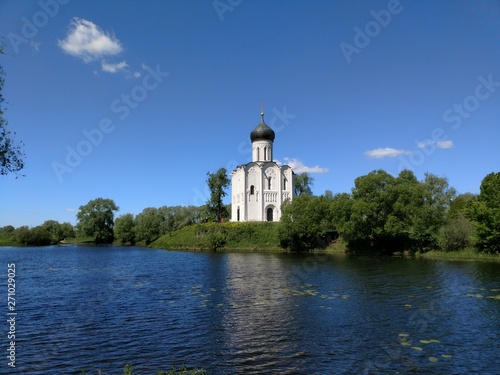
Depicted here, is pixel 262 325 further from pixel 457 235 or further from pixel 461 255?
pixel 457 235

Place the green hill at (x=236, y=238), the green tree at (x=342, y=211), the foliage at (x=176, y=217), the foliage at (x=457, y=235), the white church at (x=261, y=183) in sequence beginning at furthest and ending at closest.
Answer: the foliage at (x=176, y=217) < the white church at (x=261, y=183) < the green hill at (x=236, y=238) < the green tree at (x=342, y=211) < the foliage at (x=457, y=235)

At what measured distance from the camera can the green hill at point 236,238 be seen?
64.1 m

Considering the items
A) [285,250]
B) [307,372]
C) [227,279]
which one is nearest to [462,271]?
[227,279]

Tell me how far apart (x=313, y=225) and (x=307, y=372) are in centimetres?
4679

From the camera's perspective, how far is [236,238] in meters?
66.8

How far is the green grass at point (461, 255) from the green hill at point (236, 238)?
73.4 feet

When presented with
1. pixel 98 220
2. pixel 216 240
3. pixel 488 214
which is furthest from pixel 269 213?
pixel 98 220

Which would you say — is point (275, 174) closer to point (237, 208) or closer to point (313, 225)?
point (237, 208)

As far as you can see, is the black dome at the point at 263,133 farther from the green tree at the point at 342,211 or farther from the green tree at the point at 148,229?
the green tree at the point at 148,229

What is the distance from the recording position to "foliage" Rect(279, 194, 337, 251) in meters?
57.5

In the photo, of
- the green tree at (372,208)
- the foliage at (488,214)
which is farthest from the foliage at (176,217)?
the foliage at (488,214)

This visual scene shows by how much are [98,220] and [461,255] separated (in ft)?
275

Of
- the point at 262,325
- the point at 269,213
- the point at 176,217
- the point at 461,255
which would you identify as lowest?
the point at 262,325

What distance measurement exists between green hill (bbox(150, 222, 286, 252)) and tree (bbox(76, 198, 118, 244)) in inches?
1505
